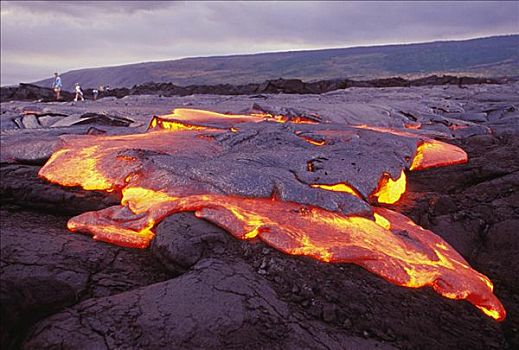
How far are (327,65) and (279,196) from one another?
264 feet

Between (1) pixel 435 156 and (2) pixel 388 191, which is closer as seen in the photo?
(2) pixel 388 191

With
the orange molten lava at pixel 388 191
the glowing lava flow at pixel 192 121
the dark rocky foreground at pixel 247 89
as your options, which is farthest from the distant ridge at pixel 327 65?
the orange molten lava at pixel 388 191

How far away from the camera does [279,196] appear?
4.08 m

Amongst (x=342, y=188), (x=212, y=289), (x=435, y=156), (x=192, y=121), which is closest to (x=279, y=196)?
(x=342, y=188)

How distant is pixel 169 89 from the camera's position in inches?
1049

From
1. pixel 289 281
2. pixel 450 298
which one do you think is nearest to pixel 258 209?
pixel 289 281

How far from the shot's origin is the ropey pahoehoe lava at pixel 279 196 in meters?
3.57

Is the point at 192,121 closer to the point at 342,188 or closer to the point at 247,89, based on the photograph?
the point at 342,188

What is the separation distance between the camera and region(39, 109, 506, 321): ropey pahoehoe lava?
357 cm

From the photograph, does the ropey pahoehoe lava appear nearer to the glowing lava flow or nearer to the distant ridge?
the glowing lava flow

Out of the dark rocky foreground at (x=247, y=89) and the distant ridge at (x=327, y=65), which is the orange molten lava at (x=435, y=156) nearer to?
the dark rocky foreground at (x=247, y=89)

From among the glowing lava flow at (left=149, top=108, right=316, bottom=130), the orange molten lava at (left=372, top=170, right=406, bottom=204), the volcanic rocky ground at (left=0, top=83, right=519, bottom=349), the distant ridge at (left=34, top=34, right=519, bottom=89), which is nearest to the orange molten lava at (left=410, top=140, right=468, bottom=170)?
the orange molten lava at (left=372, top=170, right=406, bottom=204)

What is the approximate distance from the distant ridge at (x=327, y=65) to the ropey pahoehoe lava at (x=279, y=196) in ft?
198

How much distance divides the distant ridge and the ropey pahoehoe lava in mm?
60320
